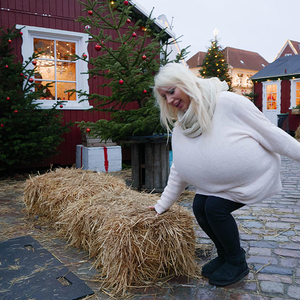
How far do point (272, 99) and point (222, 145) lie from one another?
626 inches

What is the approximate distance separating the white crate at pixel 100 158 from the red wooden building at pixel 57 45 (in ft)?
2.07

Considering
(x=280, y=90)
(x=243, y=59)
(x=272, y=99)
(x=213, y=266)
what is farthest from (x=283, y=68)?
(x=243, y=59)

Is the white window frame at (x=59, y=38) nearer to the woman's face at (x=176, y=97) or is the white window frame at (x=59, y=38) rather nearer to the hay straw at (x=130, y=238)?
the hay straw at (x=130, y=238)

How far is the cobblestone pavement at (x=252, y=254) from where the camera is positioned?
2223 millimetres

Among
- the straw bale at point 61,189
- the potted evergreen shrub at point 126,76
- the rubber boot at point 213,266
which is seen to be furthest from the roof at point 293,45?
the rubber boot at point 213,266

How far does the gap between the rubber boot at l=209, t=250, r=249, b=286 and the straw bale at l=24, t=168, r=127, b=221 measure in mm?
1369

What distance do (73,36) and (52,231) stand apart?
211 inches

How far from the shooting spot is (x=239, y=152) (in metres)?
2.04

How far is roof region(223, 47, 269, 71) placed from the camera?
44.2m

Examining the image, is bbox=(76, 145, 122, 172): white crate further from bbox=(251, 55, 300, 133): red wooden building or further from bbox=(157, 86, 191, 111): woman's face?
bbox=(251, 55, 300, 133): red wooden building

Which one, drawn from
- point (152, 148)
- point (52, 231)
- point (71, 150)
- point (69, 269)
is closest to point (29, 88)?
point (71, 150)

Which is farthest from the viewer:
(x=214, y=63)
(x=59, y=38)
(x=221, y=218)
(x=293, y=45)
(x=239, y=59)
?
(x=239, y=59)

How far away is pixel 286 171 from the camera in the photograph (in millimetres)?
7176

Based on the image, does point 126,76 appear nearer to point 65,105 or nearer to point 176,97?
point 176,97
